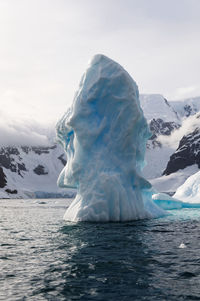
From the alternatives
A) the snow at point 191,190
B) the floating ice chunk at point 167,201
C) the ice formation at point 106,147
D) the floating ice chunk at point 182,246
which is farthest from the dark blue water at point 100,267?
the snow at point 191,190

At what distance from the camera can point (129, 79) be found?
26.3 m

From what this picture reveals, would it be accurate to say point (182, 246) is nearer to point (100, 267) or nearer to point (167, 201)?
point (100, 267)

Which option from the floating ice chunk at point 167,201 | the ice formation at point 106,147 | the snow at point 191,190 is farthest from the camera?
the snow at point 191,190

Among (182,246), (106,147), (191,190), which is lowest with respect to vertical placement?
(191,190)

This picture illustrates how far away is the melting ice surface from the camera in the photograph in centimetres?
2395

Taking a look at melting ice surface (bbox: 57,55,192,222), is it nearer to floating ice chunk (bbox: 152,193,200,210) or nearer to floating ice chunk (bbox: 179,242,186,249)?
floating ice chunk (bbox: 179,242,186,249)

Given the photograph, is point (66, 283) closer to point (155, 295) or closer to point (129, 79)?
point (155, 295)

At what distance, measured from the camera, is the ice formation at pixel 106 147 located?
23953mm

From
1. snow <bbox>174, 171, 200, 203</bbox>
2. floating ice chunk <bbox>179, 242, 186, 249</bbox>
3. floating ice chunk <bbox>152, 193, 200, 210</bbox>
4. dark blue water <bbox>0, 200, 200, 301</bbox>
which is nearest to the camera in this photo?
dark blue water <bbox>0, 200, 200, 301</bbox>

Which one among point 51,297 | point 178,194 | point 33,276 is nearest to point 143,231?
point 33,276

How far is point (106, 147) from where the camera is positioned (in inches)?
1001

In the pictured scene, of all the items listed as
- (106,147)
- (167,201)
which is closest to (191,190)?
(167,201)

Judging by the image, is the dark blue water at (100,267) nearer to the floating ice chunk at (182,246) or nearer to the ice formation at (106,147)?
the floating ice chunk at (182,246)

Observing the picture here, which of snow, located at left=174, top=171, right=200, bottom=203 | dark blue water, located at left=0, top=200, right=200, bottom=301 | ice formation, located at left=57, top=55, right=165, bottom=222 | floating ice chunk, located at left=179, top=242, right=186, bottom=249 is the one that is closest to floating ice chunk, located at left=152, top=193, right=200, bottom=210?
snow, located at left=174, top=171, right=200, bottom=203
